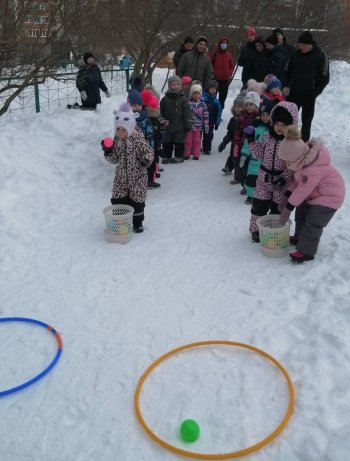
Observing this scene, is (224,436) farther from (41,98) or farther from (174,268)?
(41,98)

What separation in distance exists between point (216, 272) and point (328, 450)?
7.77ft

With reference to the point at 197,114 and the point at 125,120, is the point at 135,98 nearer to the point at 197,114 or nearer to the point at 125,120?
the point at 125,120

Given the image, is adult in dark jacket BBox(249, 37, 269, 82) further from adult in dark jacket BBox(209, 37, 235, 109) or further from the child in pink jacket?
the child in pink jacket

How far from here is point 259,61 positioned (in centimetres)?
907

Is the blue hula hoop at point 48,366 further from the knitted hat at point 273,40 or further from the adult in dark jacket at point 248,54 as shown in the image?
the knitted hat at point 273,40

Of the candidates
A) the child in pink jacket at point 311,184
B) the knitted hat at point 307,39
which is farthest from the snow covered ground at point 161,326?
the knitted hat at point 307,39

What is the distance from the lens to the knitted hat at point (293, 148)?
437 centimetres

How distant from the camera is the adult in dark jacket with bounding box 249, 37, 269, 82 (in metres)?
8.95

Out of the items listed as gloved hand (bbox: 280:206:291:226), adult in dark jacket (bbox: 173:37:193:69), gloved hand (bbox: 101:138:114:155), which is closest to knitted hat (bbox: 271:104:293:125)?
gloved hand (bbox: 280:206:291:226)

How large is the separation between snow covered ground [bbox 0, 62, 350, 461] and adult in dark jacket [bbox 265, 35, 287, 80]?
332 centimetres

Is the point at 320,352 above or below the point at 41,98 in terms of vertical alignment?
below

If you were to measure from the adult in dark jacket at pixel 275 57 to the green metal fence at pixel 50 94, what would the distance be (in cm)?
387

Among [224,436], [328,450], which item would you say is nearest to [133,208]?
[224,436]

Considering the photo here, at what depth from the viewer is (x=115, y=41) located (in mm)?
12312
